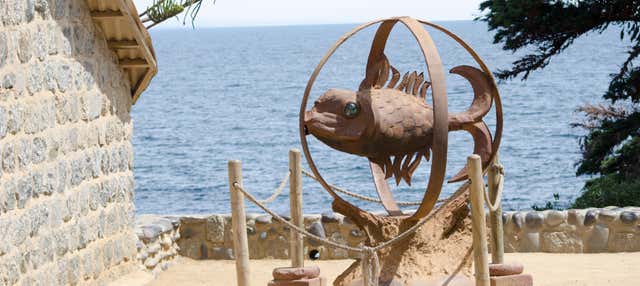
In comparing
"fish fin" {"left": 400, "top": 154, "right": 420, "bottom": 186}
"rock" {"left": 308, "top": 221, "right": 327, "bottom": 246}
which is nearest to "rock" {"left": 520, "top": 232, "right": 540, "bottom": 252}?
"rock" {"left": 308, "top": 221, "right": 327, "bottom": 246}

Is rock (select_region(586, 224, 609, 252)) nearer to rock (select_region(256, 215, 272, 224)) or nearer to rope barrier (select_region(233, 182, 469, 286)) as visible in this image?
rock (select_region(256, 215, 272, 224))

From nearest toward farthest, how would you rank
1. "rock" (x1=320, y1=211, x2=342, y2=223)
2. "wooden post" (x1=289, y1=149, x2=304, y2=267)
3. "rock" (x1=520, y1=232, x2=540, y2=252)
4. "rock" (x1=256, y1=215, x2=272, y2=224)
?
"wooden post" (x1=289, y1=149, x2=304, y2=267)
"rock" (x1=520, y1=232, x2=540, y2=252)
"rock" (x1=320, y1=211, x2=342, y2=223)
"rock" (x1=256, y1=215, x2=272, y2=224)

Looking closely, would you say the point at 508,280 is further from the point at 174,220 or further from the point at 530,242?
the point at 174,220

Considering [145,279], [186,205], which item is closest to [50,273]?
[145,279]

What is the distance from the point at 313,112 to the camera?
26.0ft

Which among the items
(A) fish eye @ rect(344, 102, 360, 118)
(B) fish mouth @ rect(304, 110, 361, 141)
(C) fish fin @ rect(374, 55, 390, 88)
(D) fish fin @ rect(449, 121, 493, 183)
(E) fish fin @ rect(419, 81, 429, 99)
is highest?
(C) fish fin @ rect(374, 55, 390, 88)

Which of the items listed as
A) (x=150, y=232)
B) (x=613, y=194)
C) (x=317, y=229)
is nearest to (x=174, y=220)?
(x=150, y=232)

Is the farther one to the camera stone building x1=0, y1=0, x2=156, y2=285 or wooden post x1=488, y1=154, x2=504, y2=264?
wooden post x1=488, y1=154, x2=504, y2=264

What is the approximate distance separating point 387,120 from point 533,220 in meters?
3.92

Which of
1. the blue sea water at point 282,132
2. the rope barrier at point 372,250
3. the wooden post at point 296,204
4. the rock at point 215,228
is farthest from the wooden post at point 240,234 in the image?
the blue sea water at point 282,132

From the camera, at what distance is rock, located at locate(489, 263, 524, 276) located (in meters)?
7.75

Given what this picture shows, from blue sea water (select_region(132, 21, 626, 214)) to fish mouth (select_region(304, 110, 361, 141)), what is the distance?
7459 mm

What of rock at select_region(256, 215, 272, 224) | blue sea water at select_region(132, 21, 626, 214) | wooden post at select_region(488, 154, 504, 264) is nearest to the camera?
wooden post at select_region(488, 154, 504, 264)

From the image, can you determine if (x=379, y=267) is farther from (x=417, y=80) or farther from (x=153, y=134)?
(x=153, y=134)
